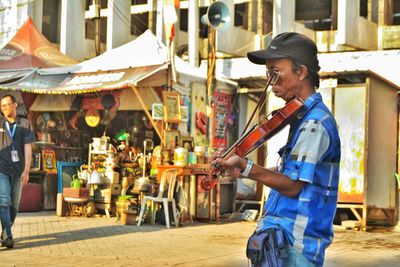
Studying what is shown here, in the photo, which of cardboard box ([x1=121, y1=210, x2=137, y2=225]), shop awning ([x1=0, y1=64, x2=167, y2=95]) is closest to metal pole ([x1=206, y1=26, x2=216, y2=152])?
shop awning ([x1=0, y1=64, x2=167, y2=95])

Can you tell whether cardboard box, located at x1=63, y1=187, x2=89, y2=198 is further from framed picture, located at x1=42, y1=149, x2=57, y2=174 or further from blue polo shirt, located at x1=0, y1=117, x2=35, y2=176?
blue polo shirt, located at x1=0, y1=117, x2=35, y2=176

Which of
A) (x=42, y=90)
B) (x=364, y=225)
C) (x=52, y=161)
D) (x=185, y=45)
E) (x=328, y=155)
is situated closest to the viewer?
(x=328, y=155)

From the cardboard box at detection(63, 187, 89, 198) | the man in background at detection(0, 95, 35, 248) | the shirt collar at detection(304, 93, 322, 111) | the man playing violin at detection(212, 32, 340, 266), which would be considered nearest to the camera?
the man playing violin at detection(212, 32, 340, 266)

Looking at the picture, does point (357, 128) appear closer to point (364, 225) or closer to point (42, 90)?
point (364, 225)

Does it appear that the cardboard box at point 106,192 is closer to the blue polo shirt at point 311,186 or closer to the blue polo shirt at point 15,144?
the blue polo shirt at point 15,144

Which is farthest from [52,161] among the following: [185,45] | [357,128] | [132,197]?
[357,128]

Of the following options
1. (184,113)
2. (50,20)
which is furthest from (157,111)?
(50,20)

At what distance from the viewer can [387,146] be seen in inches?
497

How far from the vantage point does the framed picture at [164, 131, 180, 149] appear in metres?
12.3

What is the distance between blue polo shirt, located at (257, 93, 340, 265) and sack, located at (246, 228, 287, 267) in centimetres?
3

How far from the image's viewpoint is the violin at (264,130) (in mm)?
2766

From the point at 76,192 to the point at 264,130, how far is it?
10.2 metres

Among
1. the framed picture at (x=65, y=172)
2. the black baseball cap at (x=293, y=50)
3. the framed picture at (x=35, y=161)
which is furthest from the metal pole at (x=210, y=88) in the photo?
the black baseball cap at (x=293, y=50)

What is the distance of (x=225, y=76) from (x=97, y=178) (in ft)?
11.5
